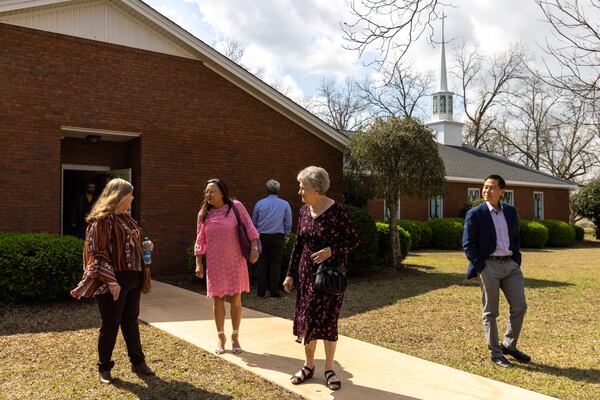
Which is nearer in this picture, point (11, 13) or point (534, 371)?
point (534, 371)

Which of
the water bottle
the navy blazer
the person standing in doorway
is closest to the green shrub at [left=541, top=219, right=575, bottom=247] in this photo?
the person standing in doorway

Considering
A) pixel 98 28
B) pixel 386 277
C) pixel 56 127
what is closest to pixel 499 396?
pixel 386 277

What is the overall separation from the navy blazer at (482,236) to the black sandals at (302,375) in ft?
6.72

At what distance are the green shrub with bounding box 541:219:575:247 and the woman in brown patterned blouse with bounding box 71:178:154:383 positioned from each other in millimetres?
24785

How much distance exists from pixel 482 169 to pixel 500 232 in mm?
23439

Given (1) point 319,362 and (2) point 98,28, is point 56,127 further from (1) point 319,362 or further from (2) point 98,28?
(1) point 319,362

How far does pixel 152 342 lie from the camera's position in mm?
6238

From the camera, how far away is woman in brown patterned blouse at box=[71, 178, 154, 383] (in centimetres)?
460

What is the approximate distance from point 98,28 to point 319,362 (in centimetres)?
878

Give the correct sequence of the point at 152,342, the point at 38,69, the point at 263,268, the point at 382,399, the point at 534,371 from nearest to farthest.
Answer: the point at 382,399 < the point at 534,371 < the point at 152,342 < the point at 263,268 < the point at 38,69

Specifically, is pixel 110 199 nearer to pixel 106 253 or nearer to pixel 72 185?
pixel 106 253

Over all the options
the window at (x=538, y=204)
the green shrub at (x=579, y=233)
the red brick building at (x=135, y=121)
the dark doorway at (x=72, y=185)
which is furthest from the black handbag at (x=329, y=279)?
the green shrub at (x=579, y=233)

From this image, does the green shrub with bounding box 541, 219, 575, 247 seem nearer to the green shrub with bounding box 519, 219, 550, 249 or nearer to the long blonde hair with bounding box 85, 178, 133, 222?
the green shrub with bounding box 519, 219, 550, 249

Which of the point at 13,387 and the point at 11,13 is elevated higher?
the point at 11,13
